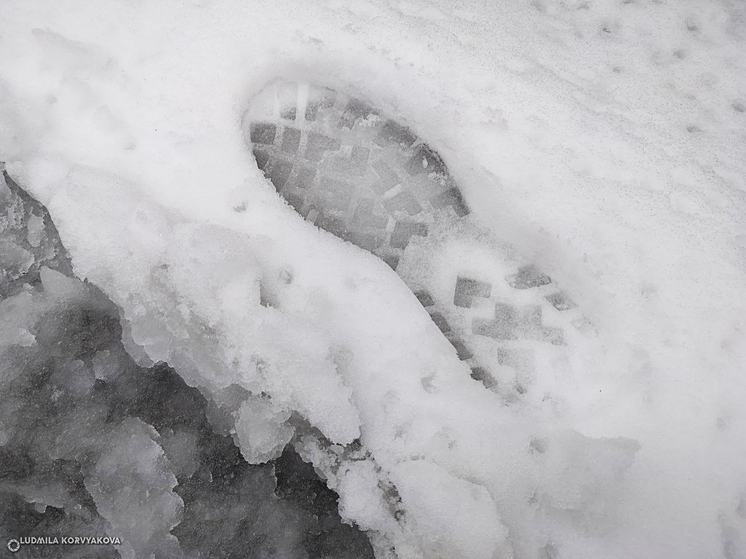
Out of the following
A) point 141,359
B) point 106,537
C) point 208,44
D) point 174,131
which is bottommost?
point 106,537

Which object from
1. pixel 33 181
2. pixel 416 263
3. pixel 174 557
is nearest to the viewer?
pixel 174 557

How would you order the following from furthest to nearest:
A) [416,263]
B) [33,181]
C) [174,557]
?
[416,263], [33,181], [174,557]

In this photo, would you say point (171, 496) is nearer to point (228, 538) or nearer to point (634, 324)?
point (228, 538)

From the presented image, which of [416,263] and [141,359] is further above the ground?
Answer: [416,263]

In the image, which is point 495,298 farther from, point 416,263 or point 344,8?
point 344,8

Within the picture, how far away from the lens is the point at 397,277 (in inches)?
41.5

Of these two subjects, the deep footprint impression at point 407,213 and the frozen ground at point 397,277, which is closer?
the frozen ground at point 397,277

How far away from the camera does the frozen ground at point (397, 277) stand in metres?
0.93

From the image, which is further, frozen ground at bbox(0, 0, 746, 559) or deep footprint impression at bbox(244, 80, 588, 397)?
deep footprint impression at bbox(244, 80, 588, 397)

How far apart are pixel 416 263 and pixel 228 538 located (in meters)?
0.60

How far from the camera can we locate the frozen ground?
0.93 metres

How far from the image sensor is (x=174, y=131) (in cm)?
107

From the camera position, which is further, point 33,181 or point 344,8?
point 344,8

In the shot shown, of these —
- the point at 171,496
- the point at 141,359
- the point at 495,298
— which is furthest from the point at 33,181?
the point at 495,298
